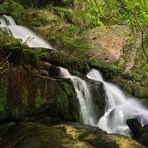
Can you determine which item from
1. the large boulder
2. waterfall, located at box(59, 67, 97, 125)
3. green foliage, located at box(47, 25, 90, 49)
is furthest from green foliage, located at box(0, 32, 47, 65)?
green foliage, located at box(47, 25, 90, 49)

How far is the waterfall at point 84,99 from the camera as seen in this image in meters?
10.9

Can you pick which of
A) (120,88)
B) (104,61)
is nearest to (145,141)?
(120,88)

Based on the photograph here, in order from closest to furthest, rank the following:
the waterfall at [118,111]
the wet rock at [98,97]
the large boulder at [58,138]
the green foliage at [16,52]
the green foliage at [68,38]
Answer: the large boulder at [58,138] → the green foliage at [16,52] → the waterfall at [118,111] → the wet rock at [98,97] → the green foliage at [68,38]

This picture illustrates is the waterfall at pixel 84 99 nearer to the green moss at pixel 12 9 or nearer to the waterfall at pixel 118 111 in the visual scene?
the waterfall at pixel 118 111

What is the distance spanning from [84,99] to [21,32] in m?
6.60

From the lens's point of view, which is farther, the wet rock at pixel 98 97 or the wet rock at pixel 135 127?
the wet rock at pixel 98 97

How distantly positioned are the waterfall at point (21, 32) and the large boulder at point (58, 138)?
28.1 feet

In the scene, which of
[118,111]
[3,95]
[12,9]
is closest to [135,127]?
[118,111]

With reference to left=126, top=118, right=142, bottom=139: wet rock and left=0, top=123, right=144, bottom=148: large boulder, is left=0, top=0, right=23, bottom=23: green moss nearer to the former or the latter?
left=126, top=118, right=142, bottom=139: wet rock

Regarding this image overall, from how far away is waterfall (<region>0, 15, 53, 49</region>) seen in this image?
634 inches

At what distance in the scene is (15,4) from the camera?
64.0 ft

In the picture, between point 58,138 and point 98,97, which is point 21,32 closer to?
point 98,97

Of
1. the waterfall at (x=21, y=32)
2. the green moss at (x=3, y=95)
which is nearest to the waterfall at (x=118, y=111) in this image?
the waterfall at (x=21, y=32)

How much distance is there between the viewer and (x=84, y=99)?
11.5 meters
